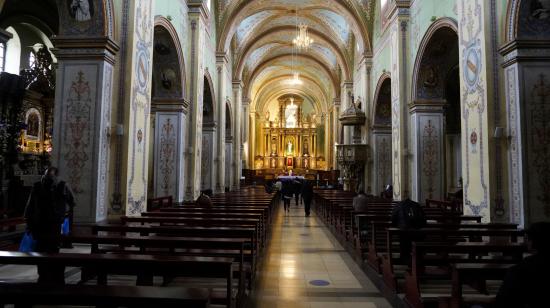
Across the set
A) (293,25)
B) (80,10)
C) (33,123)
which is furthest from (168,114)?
(293,25)

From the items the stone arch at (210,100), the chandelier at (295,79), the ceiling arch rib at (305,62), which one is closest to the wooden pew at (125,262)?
the stone arch at (210,100)

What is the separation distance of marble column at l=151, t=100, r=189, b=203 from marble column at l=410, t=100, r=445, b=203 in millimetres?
6681

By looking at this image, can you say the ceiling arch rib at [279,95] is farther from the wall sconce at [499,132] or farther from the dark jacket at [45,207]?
the dark jacket at [45,207]

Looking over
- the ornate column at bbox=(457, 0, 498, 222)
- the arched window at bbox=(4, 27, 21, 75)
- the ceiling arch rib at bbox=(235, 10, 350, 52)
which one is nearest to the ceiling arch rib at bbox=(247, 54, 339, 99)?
the ceiling arch rib at bbox=(235, 10, 350, 52)

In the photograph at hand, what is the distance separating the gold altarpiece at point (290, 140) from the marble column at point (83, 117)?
28799 mm

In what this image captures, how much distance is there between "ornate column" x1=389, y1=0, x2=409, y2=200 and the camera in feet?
37.6

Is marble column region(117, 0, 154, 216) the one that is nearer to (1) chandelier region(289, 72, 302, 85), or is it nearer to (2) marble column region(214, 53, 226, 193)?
(2) marble column region(214, 53, 226, 193)

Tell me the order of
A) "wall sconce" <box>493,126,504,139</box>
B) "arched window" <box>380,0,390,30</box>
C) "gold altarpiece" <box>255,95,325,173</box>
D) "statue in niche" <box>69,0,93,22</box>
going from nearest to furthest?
"wall sconce" <box>493,126,504,139</box> < "statue in niche" <box>69,0,93,22</box> < "arched window" <box>380,0,390,30</box> < "gold altarpiece" <box>255,95,325,173</box>

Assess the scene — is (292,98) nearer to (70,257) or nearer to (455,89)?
(455,89)

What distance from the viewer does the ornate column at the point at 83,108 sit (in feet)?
21.5

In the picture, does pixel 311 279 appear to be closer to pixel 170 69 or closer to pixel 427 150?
pixel 427 150

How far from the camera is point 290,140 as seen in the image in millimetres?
36625

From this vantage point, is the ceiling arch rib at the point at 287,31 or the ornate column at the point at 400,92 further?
the ceiling arch rib at the point at 287,31

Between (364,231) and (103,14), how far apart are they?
20.2ft
